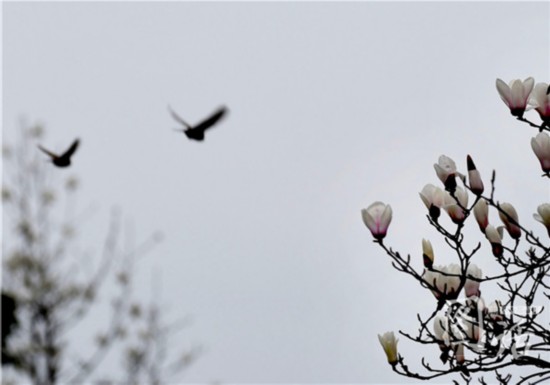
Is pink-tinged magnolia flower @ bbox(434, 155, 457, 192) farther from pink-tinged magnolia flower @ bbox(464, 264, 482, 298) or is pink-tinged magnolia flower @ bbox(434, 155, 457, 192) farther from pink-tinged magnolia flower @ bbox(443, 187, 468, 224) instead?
pink-tinged magnolia flower @ bbox(464, 264, 482, 298)

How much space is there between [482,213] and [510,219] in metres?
0.09

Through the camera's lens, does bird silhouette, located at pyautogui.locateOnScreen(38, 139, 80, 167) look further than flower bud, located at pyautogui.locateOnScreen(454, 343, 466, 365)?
Yes

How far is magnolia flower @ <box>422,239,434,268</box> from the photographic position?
309 centimetres

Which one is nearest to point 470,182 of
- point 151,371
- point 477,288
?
point 477,288

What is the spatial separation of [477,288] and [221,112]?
114 cm

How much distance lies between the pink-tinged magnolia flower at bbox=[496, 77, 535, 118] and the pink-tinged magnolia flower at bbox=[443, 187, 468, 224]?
0.30 metres

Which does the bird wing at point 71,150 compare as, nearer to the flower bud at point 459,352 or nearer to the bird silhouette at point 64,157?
the bird silhouette at point 64,157

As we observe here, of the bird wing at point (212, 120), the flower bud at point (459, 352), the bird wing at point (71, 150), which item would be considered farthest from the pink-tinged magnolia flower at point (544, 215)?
the bird wing at point (71, 150)

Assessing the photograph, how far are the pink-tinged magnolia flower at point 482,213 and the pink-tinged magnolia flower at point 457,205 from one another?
0.14ft

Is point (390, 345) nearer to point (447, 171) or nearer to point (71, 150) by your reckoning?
point (447, 171)

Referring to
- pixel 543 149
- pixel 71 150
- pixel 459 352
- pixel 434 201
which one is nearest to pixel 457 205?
pixel 434 201

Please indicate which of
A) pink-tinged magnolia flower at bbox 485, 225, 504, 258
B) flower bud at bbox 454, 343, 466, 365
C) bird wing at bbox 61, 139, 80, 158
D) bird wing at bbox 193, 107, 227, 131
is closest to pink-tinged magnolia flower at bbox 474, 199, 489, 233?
pink-tinged magnolia flower at bbox 485, 225, 504, 258

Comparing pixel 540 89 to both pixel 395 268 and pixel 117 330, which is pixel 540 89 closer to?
pixel 395 268

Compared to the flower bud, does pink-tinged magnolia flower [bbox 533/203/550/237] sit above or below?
above
